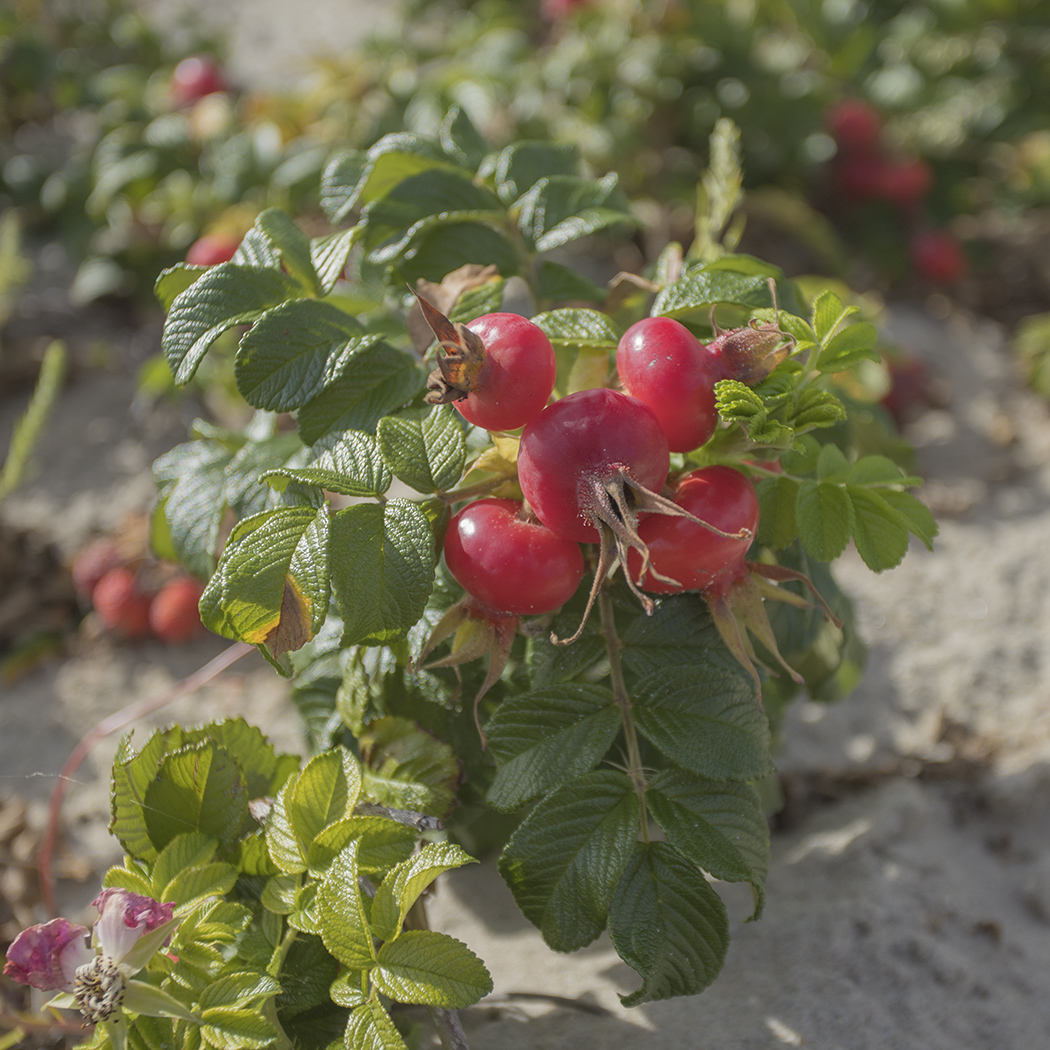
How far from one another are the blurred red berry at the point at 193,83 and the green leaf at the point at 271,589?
96.3 inches

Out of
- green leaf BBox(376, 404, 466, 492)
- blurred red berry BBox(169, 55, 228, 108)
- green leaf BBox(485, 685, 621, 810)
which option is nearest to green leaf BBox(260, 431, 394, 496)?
green leaf BBox(376, 404, 466, 492)

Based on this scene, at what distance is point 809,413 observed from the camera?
80cm

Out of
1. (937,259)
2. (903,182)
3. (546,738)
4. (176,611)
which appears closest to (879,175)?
(903,182)

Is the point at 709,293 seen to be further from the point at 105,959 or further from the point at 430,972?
the point at 105,959

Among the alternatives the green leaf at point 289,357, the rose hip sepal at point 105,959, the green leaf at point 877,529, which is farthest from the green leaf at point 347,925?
the green leaf at point 877,529

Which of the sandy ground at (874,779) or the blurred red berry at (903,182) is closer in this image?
the sandy ground at (874,779)

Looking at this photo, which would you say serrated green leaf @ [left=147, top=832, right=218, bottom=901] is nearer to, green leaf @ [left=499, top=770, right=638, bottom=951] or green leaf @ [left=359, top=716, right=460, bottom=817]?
green leaf @ [left=359, top=716, right=460, bottom=817]

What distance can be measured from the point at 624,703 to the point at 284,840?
1.16 feet

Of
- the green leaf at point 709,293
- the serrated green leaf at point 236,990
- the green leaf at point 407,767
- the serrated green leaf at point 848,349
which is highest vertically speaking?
the green leaf at point 709,293

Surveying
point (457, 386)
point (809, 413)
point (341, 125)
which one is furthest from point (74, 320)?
point (809, 413)

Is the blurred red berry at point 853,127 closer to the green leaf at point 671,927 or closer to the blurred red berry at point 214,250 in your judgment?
the blurred red berry at point 214,250

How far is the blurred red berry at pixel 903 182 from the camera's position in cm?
261

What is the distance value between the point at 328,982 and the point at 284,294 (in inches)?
26.9

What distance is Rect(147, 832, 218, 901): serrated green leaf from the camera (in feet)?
2.79
